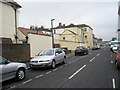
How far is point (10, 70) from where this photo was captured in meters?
7.88

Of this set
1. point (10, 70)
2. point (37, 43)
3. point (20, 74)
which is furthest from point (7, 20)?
point (10, 70)

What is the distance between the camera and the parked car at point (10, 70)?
7468mm

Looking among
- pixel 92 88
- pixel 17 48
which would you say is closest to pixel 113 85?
pixel 92 88

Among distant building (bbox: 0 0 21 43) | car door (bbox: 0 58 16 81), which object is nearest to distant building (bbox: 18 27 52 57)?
distant building (bbox: 0 0 21 43)

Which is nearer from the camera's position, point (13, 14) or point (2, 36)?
point (2, 36)

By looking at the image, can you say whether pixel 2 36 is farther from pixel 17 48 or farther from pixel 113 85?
pixel 113 85

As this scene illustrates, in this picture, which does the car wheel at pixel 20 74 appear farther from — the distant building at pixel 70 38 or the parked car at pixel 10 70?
the distant building at pixel 70 38

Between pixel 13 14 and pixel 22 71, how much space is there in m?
14.3

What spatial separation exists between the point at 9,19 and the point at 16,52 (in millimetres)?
6467

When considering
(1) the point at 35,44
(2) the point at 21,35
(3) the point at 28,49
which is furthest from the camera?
(2) the point at 21,35

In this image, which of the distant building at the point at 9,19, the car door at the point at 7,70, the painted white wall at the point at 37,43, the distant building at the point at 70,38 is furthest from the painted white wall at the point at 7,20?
the distant building at the point at 70,38

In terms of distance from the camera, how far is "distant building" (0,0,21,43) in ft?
63.7

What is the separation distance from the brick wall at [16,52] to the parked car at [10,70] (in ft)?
21.2

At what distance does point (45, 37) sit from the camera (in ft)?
75.2
